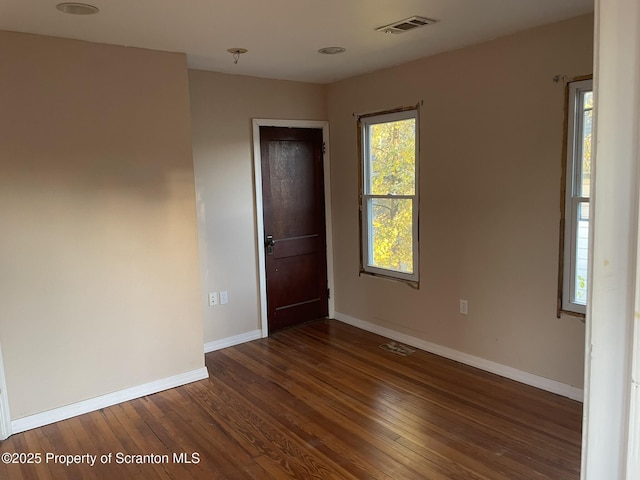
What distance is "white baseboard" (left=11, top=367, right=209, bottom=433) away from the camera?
10.3ft

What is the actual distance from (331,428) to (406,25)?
2.55m

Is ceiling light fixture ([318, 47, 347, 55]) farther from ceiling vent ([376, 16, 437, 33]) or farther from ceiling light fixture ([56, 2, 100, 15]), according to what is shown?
ceiling light fixture ([56, 2, 100, 15])

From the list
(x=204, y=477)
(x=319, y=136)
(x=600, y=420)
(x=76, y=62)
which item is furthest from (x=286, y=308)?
(x=600, y=420)

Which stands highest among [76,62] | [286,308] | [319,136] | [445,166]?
[76,62]

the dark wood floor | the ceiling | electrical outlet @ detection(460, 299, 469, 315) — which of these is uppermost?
the ceiling

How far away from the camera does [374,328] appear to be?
4.79m

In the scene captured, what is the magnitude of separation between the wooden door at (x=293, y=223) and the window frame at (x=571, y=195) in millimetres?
2442

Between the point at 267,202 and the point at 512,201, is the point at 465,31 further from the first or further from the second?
the point at 267,202

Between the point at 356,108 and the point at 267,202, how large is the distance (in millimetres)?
1228

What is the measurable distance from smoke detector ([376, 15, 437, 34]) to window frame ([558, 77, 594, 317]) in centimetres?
100

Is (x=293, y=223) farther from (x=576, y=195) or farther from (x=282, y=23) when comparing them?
(x=576, y=195)

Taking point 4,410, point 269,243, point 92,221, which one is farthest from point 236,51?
point 4,410

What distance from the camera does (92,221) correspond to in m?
3.27

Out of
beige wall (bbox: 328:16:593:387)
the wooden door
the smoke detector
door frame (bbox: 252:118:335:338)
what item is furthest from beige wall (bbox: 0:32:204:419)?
beige wall (bbox: 328:16:593:387)
